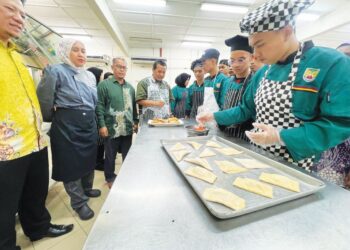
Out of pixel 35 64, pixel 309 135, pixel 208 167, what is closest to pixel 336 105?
pixel 309 135

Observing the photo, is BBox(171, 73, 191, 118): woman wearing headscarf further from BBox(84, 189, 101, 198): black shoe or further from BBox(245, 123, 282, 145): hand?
BBox(245, 123, 282, 145): hand

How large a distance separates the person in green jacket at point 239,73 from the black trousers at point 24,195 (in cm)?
135

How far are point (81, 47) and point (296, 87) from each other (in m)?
1.50

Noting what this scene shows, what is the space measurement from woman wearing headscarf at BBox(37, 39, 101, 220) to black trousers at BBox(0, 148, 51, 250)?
5.0 inches

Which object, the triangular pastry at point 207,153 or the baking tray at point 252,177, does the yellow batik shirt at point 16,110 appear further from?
the triangular pastry at point 207,153

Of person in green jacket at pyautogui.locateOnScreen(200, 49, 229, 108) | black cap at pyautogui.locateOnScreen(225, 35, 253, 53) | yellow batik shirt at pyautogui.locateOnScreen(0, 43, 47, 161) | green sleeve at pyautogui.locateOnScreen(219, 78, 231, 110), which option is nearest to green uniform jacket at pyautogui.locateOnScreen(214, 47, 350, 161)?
black cap at pyautogui.locateOnScreen(225, 35, 253, 53)

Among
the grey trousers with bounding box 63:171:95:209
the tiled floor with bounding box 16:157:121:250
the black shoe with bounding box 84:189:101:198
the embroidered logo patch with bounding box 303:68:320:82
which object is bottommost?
the tiled floor with bounding box 16:157:121:250

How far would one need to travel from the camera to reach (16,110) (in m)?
0.93

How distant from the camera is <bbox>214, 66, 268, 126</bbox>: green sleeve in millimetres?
1054

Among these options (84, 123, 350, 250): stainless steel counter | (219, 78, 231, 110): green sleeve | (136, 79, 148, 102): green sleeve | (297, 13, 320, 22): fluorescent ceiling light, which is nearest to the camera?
(84, 123, 350, 250): stainless steel counter

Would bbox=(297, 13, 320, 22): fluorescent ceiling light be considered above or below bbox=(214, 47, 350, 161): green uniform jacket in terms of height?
above

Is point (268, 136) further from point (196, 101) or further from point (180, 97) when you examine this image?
point (180, 97)

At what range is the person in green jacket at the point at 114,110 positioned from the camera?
6.37 ft

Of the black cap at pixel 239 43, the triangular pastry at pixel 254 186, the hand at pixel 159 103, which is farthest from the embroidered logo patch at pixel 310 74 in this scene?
the hand at pixel 159 103
